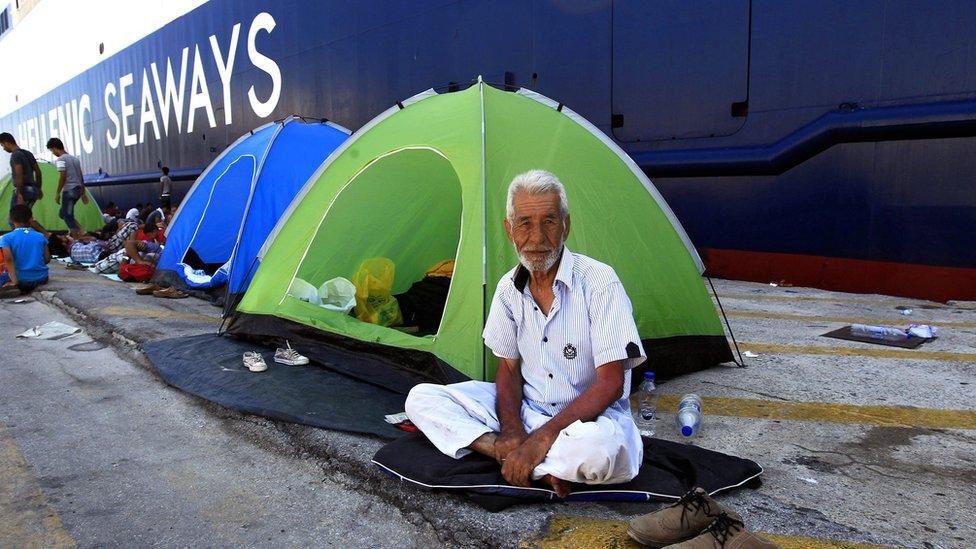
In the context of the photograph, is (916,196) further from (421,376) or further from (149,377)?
(149,377)

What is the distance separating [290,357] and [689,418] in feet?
7.65

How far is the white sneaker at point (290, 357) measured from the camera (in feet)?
12.4

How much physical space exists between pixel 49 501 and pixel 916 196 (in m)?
6.44

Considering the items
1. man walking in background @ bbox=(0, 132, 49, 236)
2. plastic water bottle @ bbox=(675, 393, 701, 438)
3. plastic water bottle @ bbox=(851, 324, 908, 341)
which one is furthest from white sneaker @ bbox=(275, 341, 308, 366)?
man walking in background @ bbox=(0, 132, 49, 236)

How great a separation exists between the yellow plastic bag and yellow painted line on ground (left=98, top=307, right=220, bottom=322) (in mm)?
1801

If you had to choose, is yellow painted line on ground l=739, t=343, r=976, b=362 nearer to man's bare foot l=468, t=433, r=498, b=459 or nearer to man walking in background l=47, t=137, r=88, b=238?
man's bare foot l=468, t=433, r=498, b=459

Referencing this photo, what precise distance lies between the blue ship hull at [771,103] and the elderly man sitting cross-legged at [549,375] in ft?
13.2

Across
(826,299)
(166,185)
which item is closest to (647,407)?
(826,299)

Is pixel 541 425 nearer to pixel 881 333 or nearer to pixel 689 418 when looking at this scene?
pixel 689 418

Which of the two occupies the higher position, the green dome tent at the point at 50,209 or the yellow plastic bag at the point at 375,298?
the green dome tent at the point at 50,209

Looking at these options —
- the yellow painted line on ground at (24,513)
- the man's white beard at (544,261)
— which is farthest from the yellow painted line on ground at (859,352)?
the yellow painted line on ground at (24,513)

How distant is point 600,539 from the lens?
197 cm

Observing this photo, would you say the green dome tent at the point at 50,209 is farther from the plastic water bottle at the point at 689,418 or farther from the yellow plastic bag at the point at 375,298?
the plastic water bottle at the point at 689,418

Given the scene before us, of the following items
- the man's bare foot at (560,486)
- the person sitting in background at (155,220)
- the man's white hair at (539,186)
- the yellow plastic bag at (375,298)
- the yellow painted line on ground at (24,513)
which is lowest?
the yellow painted line on ground at (24,513)
